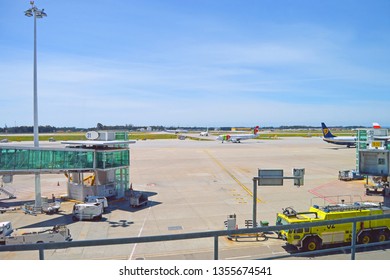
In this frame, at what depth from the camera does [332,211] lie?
2134cm

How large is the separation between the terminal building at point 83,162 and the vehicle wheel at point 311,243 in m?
23.0

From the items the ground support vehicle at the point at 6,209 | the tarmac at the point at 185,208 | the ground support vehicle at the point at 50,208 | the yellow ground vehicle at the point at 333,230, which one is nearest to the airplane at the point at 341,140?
the tarmac at the point at 185,208

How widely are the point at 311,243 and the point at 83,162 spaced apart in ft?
80.7

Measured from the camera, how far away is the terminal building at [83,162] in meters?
29.6

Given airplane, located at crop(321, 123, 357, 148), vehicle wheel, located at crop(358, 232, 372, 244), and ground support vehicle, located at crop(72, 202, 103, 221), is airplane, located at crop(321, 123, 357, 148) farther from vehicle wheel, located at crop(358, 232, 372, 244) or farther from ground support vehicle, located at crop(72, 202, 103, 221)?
ground support vehicle, located at crop(72, 202, 103, 221)

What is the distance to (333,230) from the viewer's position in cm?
1962

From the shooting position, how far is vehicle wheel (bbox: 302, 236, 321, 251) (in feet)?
63.0

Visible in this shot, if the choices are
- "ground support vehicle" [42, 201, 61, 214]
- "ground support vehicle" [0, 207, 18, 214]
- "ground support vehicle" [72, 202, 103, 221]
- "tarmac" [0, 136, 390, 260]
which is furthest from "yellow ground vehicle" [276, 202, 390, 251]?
"ground support vehicle" [0, 207, 18, 214]

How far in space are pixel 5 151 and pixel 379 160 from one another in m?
35.5

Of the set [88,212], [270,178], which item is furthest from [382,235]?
[88,212]

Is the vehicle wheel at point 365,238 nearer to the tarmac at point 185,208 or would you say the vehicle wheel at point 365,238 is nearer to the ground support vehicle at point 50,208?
the tarmac at point 185,208

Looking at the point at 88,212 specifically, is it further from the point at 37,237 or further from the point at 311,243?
the point at 311,243

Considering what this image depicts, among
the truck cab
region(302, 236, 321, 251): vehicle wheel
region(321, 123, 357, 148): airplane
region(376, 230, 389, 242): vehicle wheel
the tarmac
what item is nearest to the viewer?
region(302, 236, 321, 251): vehicle wheel
